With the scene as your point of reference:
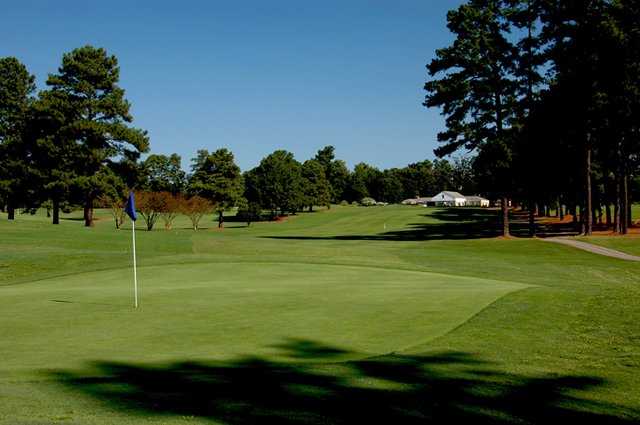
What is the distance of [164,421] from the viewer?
20.8ft

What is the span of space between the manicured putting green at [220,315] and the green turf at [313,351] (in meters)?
0.06

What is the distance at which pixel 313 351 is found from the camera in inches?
390

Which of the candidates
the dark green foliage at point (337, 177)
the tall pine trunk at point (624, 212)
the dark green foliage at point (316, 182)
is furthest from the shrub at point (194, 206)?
the dark green foliage at point (337, 177)

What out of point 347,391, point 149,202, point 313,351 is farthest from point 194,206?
point 347,391

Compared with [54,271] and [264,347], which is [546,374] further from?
[54,271]

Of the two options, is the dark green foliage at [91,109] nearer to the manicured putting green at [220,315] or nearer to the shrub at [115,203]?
the shrub at [115,203]

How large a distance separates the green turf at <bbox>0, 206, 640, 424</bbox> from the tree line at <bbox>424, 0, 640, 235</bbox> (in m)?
30.2

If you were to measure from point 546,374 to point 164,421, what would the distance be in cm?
528

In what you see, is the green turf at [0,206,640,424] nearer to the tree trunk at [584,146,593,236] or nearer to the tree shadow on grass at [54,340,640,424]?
the tree shadow on grass at [54,340,640,424]

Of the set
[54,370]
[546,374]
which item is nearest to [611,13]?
[546,374]

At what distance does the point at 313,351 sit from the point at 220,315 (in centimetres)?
381

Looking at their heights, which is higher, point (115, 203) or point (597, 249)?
point (115, 203)

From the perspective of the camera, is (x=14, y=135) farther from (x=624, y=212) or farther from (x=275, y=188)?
(x=624, y=212)

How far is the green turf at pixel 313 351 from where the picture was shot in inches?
270
